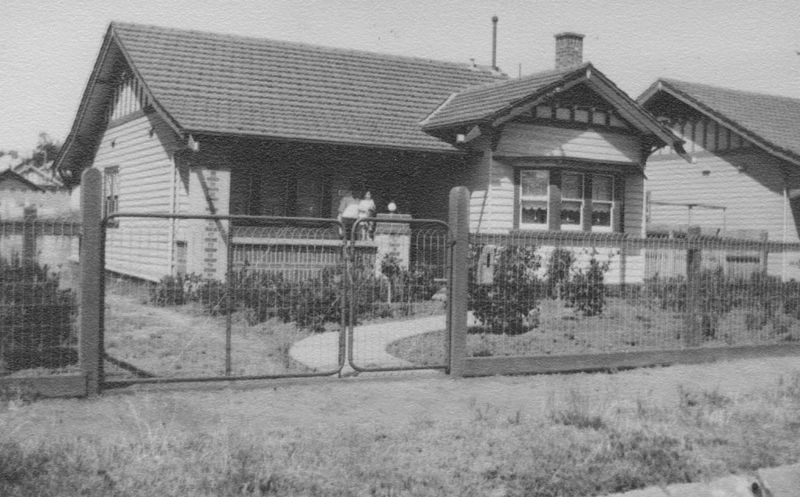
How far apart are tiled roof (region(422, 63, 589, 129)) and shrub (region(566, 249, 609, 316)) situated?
820cm

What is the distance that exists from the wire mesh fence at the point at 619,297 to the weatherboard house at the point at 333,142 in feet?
24.1

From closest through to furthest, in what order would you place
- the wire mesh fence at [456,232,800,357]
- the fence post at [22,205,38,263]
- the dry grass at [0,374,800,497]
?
the dry grass at [0,374,800,497] < the fence post at [22,205,38,263] < the wire mesh fence at [456,232,800,357]

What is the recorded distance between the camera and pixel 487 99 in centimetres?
1888

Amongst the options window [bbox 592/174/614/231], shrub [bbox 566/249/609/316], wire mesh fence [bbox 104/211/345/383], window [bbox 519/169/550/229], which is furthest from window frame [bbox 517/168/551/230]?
shrub [bbox 566/249/609/316]

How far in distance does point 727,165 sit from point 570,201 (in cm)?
722

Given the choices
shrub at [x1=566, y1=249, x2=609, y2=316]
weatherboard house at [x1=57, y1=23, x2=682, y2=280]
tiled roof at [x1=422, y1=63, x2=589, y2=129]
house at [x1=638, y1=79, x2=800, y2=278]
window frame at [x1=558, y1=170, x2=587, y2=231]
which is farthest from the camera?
house at [x1=638, y1=79, x2=800, y2=278]

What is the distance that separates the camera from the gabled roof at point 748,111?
21750 mm

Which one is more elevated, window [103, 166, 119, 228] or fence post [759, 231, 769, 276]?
window [103, 166, 119, 228]

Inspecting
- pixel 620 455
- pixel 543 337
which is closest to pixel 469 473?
pixel 620 455

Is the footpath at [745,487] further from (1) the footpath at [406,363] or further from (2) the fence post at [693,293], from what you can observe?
(2) the fence post at [693,293]

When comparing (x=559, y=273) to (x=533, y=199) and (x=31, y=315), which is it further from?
(x=533, y=199)

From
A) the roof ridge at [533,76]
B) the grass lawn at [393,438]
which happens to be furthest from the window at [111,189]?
the grass lawn at [393,438]

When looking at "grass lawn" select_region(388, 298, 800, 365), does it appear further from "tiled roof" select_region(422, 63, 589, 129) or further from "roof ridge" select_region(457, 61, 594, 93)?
"roof ridge" select_region(457, 61, 594, 93)

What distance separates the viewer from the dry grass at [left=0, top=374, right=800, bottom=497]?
4.68 m
